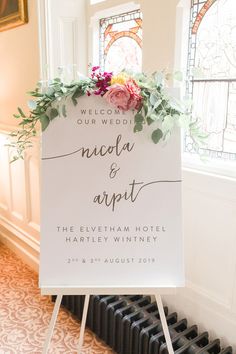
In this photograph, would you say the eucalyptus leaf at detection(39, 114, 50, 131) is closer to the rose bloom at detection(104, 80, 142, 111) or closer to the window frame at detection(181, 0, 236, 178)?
the rose bloom at detection(104, 80, 142, 111)

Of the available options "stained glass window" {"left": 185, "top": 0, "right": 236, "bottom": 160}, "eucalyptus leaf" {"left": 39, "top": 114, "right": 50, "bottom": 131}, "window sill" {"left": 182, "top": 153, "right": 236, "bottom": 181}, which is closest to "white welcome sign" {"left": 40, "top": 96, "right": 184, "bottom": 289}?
"eucalyptus leaf" {"left": 39, "top": 114, "right": 50, "bottom": 131}

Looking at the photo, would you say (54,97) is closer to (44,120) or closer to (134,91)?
(44,120)

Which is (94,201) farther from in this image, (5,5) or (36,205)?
(5,5)

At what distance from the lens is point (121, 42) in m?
2.10

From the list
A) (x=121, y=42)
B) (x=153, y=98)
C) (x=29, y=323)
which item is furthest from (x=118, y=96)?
(x=29, y=323)

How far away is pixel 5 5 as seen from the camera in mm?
2510

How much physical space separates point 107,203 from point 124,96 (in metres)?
0.38

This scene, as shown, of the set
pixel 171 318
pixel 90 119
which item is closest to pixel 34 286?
pixel 171 318

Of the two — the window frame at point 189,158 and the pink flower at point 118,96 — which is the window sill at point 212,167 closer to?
the window frame at point 189,158

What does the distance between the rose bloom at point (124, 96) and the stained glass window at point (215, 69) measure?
48 centimetres

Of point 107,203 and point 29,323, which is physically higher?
point 107,203

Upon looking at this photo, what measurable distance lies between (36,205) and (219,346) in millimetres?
1610

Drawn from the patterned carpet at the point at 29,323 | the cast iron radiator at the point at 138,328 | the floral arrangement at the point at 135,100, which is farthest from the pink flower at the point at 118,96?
the patterned carpet at the point at 29,323

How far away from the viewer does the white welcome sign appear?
1227mm
